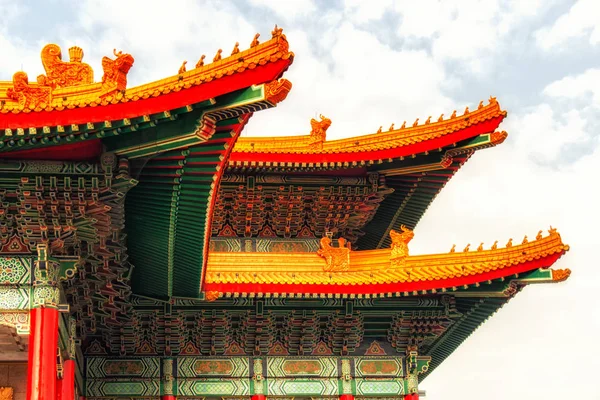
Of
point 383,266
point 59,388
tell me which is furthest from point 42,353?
point 383,266

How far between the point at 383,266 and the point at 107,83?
10.5 metres

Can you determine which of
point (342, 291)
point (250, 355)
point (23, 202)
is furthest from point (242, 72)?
point (250, 355)

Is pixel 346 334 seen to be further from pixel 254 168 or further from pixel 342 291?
pixel 254 168

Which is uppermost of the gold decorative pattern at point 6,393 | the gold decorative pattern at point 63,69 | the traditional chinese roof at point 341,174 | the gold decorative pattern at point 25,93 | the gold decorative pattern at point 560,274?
the traditional chinese roof at point 341,174

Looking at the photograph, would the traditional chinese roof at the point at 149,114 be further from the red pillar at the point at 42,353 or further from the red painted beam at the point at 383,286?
the red painted beam at the point at 383,286

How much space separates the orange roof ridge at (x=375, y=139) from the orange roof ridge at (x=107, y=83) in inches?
386

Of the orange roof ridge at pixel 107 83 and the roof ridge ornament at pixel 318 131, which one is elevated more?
the roof ridge ornament at pixel 318 131

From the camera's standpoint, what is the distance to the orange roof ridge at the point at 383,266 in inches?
886

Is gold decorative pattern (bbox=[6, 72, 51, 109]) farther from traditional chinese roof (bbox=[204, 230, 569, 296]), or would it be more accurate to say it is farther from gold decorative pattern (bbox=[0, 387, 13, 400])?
traditional chinese roof (bbox=[204, 230, 569, 296])

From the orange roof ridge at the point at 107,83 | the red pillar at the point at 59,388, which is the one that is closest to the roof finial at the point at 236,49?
the orange roof ridge at the point at 107,83

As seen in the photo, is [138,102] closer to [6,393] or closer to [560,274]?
[6,393]

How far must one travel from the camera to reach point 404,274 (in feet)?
77.1

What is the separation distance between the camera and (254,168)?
25.9 m

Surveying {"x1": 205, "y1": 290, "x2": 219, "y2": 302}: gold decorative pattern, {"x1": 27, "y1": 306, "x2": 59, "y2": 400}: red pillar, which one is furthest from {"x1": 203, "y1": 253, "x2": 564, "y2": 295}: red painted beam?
{"x1": 27, "y1": 306, "x2": 59, "y2": 400}: red pillar
